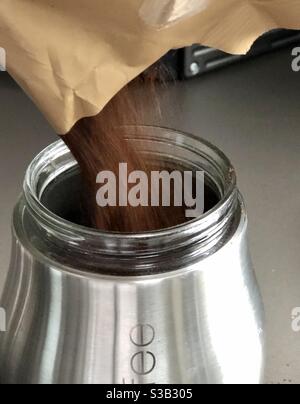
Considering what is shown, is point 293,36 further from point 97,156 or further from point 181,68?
point 97,156

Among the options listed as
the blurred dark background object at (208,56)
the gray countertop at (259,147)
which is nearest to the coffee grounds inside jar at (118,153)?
the gray countertop at (259,147)

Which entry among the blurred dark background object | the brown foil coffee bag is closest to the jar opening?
the brown foil coffee bag

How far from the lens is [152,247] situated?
0.38 meters

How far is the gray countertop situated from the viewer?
1.97 feet

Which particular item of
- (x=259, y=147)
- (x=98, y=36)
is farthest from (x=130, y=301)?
(x=259, y=147)

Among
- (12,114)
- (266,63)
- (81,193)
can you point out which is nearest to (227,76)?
(266,63)

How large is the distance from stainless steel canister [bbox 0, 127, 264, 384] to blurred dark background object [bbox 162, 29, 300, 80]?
1.15 ft

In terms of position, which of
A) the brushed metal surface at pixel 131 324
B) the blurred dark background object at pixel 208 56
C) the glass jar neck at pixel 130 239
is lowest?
the brushed metal surface at pixel 131 324

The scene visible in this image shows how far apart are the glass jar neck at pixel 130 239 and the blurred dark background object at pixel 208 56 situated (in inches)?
13.4

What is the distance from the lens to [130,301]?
0.38 m

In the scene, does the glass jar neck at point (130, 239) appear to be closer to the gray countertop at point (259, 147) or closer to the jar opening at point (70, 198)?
the jar opening at point (70, 198)

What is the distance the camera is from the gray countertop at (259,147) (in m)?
0.60

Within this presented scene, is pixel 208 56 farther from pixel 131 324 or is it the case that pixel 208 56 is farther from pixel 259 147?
Answer: pixel 131 324

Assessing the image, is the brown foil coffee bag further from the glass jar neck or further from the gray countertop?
the gray countertop
